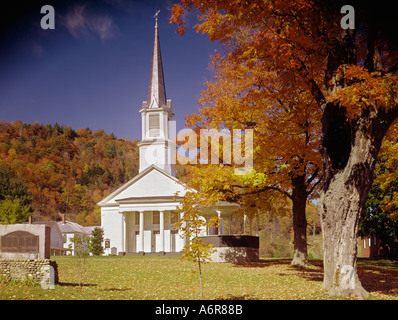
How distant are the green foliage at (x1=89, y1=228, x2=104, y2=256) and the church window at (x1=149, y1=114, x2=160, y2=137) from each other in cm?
1331

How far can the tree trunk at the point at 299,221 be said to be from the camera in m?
22.3

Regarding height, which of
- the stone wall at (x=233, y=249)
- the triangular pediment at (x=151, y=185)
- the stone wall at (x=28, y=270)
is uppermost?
the triangular pediment at (x=151, y=185)

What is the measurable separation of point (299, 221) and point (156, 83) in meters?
35.9

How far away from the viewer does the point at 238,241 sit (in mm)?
25984

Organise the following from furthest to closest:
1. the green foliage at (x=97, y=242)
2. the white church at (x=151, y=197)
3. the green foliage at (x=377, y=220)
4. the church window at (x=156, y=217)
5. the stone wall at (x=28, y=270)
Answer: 1. the church window at (x=156, y=217)
2. the white church at (x=151, y=197)
3. the green foliage at (x=97, y=242)
4. the green foliage at (x=377, y=220)
5. the stone wall at (x=28, y=270)

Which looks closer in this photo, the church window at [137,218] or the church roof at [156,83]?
the church window at [137,218]

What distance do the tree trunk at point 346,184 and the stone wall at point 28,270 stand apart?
8.63m

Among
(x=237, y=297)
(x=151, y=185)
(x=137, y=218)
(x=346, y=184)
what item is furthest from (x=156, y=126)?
(x=346, y=184)

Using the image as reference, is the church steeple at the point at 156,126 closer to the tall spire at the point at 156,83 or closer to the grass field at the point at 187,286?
the tall spire at the point at 156,83

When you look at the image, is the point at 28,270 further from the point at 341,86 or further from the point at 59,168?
the point at 59,168

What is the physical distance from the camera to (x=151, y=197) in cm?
4612

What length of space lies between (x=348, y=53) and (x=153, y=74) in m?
44.8

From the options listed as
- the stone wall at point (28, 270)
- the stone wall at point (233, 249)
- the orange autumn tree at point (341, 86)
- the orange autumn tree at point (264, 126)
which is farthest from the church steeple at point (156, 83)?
the orange autumn tree at point (341, 86)
